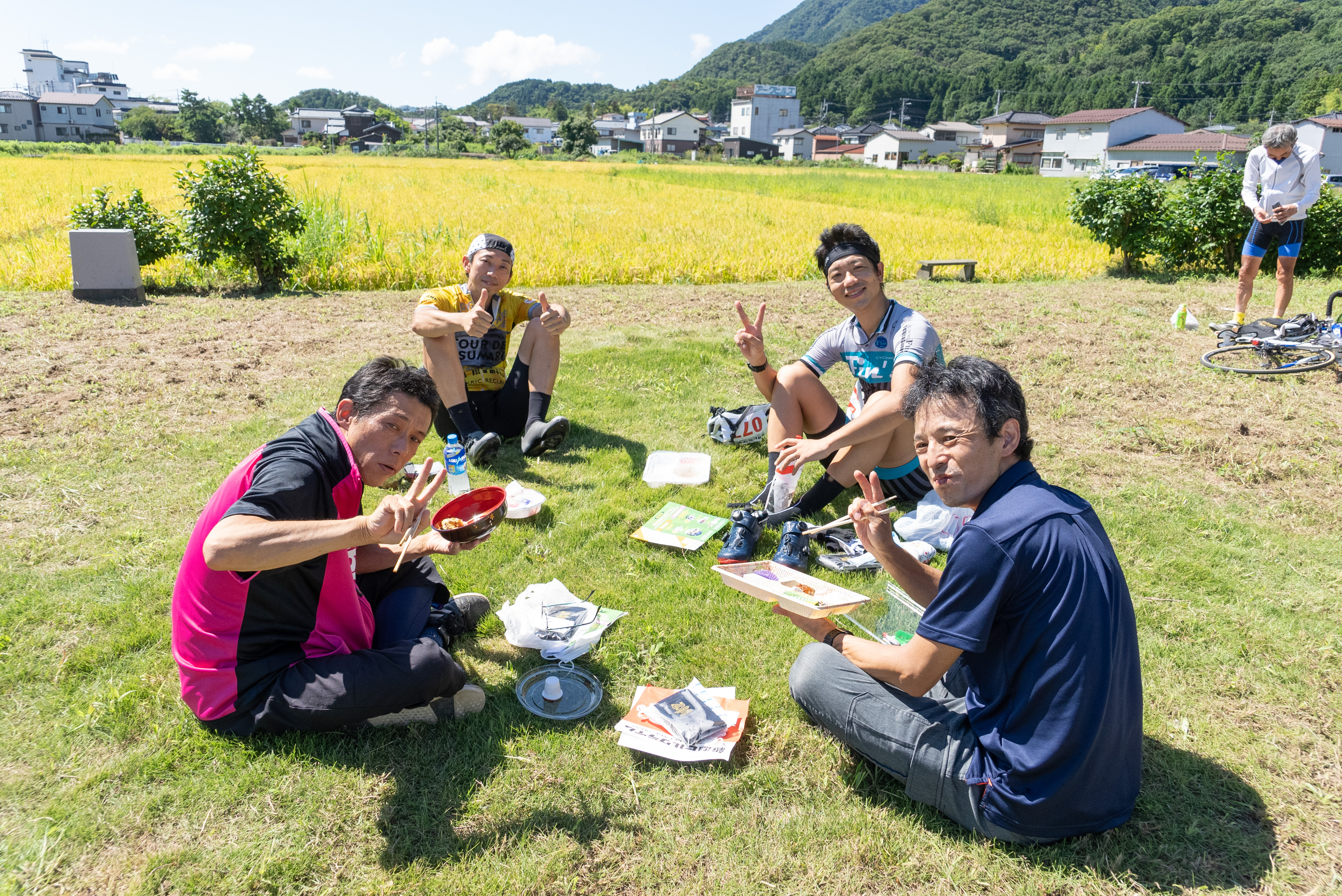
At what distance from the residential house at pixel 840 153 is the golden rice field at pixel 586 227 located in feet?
199

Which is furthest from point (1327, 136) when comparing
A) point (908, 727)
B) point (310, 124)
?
point (310, 124)

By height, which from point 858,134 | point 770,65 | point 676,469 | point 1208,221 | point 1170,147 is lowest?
point 676,469

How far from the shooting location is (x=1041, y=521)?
2041 mm

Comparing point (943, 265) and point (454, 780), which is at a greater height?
point (943, 265)

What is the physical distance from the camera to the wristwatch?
270cm

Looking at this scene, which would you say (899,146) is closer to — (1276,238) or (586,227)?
(586,227)

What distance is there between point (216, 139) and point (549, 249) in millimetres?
100242

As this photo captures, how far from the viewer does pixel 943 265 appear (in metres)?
13.0

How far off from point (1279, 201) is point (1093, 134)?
68.5m

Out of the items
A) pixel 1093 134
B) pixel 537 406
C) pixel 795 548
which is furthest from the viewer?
pixel 1093 134

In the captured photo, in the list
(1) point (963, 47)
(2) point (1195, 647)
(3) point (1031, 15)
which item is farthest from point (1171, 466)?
(3) point (1031, 15)

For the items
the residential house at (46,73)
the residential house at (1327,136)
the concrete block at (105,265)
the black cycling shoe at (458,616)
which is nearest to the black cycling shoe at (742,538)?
the black cycling shoe at (458,616)

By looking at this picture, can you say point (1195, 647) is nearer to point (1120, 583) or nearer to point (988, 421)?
point (1120, 583)

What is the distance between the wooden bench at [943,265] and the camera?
1288 centimetres
